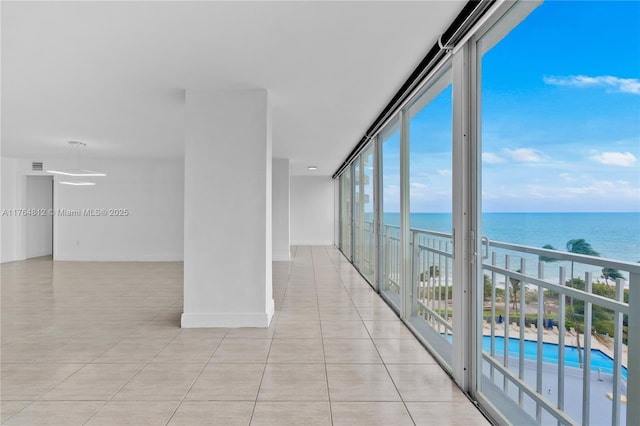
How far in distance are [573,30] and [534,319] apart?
61.1 inches

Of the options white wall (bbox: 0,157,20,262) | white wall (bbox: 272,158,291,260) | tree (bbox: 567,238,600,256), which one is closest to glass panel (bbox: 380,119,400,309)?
tree (bbox: 567,238,600,256)

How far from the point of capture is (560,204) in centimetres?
177

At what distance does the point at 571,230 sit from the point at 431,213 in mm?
2273

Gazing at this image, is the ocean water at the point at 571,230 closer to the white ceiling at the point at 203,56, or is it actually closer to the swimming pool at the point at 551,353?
the swimming pool at the point at 551,353

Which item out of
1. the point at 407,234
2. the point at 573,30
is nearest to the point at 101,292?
the point at 407,234

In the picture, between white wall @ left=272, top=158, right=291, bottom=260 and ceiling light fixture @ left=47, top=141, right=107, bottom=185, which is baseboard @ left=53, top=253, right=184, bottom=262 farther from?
white wall @ left=272, top=158, right=291, bottom=260

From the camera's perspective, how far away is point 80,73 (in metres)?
3.64

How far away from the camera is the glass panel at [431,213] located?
12.0 ft

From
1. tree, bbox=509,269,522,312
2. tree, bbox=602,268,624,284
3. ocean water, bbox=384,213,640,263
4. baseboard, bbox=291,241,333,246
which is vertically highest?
ocean water, bbox=384,213,640,263

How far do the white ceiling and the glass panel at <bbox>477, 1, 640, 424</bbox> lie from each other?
0.70m

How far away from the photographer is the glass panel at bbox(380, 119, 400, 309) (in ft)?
17.6

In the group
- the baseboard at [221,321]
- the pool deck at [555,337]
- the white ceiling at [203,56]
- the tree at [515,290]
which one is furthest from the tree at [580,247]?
the baseboard at [221,321]

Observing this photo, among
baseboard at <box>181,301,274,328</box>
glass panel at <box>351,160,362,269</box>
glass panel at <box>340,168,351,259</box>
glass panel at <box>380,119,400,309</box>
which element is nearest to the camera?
baseboard at <box>181,301,274,328</box>

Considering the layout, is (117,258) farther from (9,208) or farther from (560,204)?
(560,204)
